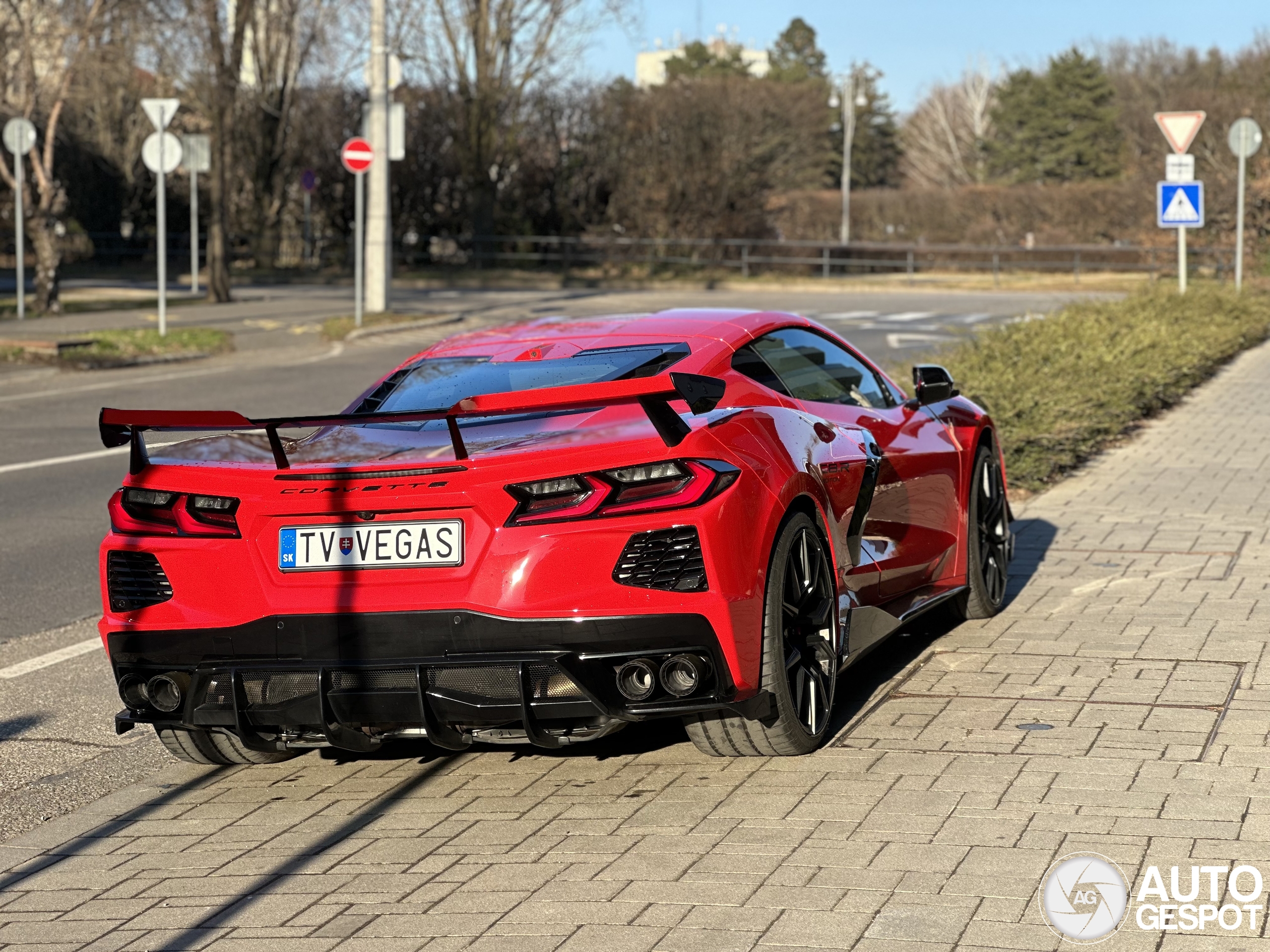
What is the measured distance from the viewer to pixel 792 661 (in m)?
5.10

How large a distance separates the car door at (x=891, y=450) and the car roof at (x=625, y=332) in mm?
85

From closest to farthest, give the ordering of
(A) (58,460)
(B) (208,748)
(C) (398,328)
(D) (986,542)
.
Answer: (B) (208,748)
(D) (986,542)
(A) (58,460)
(C) (398,328)

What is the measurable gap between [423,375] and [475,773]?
1.52 meters

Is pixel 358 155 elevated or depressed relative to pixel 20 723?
elevated

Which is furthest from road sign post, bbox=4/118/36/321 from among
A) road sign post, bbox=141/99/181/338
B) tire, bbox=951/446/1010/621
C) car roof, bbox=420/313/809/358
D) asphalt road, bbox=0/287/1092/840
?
tire, bbox=951/446/1010/621

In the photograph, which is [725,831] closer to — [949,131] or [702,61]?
[949,131]

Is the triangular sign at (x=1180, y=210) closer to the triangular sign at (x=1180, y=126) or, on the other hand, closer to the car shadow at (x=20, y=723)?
the triangular sign at (x=1180, y=126)

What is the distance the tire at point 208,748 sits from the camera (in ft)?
17.8

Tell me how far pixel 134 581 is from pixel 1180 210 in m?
19.9

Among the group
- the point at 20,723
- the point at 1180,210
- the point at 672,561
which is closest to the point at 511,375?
the point at 672,561

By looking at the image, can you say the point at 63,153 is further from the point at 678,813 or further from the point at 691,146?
the point at 678,813

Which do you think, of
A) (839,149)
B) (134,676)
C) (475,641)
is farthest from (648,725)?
(839,149)

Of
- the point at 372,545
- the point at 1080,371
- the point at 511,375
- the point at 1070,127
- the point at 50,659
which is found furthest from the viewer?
the point at 1070,127

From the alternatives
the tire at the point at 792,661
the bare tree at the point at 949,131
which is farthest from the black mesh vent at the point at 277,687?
the bare tree at the point at 949,131
